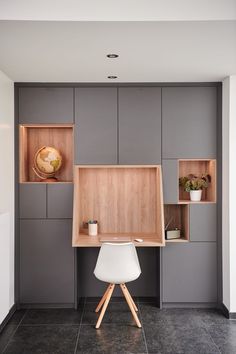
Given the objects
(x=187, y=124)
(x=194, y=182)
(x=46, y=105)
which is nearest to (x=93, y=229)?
(x=194, y=182)

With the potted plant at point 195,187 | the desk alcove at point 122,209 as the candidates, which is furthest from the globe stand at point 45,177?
the potted plant at point 195,187

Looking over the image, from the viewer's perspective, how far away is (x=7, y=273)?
4.04 metres

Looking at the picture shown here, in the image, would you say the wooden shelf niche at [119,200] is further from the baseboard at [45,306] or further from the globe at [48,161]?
the baseboard at [45,306]

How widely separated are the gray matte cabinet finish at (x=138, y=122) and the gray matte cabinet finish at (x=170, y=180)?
26 cm

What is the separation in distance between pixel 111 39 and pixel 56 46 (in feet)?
1.59

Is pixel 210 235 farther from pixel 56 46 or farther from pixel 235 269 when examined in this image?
pixel 56 46

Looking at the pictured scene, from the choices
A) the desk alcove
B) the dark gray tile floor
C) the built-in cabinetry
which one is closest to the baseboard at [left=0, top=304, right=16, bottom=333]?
the dark gray tile floor

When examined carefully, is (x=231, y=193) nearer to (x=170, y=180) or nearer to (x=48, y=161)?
(x=170, y=180)

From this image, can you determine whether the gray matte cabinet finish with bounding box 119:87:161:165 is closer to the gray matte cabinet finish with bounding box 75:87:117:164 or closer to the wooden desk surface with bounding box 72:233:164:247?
the gray matte cabinet finish with bounding box 75:87:117:164

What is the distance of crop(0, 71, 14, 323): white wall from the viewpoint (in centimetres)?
388

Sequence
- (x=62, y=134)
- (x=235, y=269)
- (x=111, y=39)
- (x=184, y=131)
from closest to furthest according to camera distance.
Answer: (x=111, y=39) → (x=235, y=269) → (x=184, y=131) → (x=62, y=134)

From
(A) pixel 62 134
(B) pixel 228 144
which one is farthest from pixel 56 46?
(B) pixel 228 144

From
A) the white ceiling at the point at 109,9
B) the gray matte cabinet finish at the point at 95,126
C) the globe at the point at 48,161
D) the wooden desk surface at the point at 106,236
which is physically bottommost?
the wooden desk surface at the point at 106,236

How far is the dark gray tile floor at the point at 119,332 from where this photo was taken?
3.57 meters
